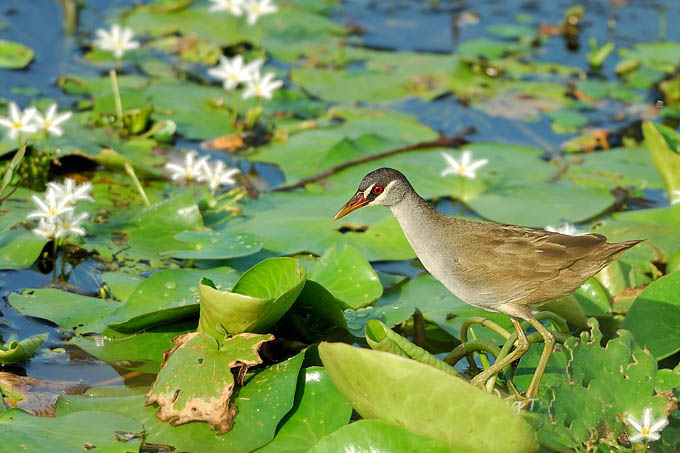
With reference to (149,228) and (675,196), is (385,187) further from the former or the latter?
(675,196)

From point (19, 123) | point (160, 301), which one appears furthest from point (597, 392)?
point (19, 123)

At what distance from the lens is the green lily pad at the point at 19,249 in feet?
15.1

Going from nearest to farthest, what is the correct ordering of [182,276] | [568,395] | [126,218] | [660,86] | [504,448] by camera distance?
1. [504,448]
2. [568,395]
3. [182,276]
4. [126,218]
5. [660,86]

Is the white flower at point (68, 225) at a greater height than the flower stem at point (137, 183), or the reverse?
the white flower at point (68, 225)

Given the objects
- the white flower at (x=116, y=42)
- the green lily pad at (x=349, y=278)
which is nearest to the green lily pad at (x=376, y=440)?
the green lily pad at (x=349, y=278)

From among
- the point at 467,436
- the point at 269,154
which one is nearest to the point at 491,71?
the point at 269,154

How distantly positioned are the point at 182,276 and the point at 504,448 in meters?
1.84

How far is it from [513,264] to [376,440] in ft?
3.49

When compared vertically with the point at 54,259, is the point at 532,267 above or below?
above

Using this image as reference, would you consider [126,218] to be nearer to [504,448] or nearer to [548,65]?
[504,448]

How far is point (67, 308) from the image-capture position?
4.22 metres

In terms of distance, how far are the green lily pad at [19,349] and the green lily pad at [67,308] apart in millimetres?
158

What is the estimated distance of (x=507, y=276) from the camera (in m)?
3.79

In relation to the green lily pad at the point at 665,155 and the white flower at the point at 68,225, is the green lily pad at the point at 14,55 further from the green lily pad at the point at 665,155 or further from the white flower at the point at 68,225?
the green lily pad at the point at 665,155
